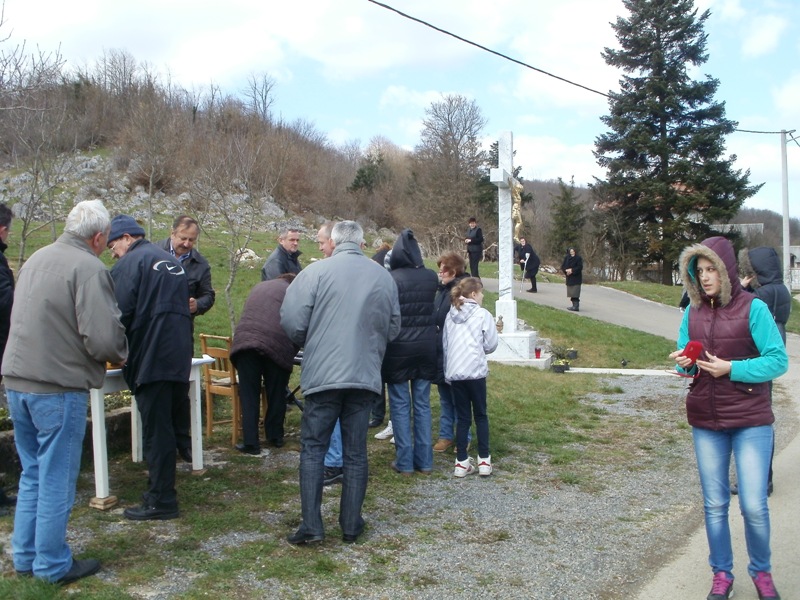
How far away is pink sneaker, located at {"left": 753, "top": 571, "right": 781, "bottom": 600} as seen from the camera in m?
3.66

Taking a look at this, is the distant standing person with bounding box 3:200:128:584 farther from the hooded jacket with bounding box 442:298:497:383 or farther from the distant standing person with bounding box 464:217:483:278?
the distant standing person with bounding box 464:217:483:278

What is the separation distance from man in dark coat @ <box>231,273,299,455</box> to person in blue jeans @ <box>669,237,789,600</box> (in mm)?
3290

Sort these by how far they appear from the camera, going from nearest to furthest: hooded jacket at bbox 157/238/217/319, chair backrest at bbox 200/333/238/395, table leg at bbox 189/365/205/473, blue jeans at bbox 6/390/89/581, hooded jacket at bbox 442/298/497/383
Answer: blue jeans at bbox 6/390/89/581 < table leg at bbox 189/365/205/473 < hooded jacket at bbox 442/298/497/383 < hooded jacket at bbox 157/238/217/319 < chair backrest at bbox 200/333/238/395

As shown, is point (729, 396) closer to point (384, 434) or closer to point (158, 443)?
point (158, 443)

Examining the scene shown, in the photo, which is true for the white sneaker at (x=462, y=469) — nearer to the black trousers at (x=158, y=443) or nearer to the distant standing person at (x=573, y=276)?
the black trousers at (x=158, y=443)

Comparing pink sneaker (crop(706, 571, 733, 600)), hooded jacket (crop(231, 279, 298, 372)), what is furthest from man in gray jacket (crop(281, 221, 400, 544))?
pink sneaker (crop(706, 571, 733, 600))

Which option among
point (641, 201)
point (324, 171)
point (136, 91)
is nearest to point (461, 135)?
point (324, 171)

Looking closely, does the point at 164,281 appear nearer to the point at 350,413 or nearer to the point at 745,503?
the point at 350,413

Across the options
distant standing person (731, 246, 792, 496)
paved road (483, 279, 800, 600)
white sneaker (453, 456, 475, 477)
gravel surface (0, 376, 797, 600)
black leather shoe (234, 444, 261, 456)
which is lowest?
paved road (483, 279, 800, 600)

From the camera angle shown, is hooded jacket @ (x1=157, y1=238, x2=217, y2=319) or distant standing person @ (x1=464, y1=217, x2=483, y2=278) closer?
hooded jacket @ (x1=157, y1=238, x2=217, y2=319)

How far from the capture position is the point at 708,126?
35219 millimetres

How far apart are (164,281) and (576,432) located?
15.5 ft

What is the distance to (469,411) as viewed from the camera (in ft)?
19.6

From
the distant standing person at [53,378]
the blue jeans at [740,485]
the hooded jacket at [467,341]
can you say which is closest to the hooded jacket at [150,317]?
the distant standing person at [53,378]
